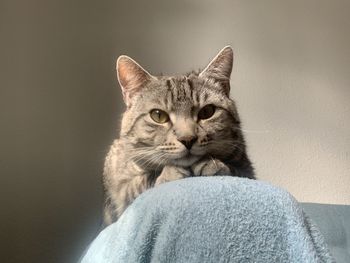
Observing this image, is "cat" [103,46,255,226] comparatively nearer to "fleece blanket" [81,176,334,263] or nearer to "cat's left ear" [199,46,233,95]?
"cat's left ear" [199,46,233,95]

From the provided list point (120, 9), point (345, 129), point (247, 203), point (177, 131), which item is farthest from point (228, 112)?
point (345, 129)

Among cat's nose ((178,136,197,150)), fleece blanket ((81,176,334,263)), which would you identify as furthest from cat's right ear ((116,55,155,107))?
fleece blanket ((81,176,334,263))

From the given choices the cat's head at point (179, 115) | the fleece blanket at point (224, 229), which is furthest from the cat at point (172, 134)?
the fleece blanket at point (224, 229)

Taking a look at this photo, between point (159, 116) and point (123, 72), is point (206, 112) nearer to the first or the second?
point (159, 116)

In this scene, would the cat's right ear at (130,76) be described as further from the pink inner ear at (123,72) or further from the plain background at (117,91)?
the plain background at (117,91)

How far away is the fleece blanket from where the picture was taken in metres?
0.54

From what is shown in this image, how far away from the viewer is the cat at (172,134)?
3.02 ft

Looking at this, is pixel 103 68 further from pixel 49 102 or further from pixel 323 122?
pixel 323 122

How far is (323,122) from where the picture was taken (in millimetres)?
1686

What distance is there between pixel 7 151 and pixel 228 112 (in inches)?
25.8

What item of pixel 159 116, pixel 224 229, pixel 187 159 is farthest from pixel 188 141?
pixel 224 229

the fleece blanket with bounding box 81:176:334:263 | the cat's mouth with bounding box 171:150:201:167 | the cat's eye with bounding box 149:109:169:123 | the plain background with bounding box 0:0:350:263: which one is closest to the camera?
the fleece blanket with bounding box 81:176:334:263

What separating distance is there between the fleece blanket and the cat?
29 centimetres

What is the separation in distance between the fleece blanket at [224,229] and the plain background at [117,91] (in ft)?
2.79
